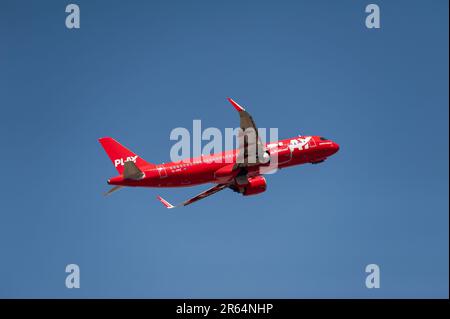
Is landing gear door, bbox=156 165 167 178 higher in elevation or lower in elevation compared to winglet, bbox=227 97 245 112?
lower

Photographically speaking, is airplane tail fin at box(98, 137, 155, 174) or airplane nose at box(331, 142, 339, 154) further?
airplane nose at box(331, 142, 339, 154)

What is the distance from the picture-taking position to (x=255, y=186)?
84.2 metres

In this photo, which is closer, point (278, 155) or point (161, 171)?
point (161, 171)

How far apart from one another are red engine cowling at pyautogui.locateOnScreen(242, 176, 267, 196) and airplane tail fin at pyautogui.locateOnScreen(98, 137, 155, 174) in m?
13.5

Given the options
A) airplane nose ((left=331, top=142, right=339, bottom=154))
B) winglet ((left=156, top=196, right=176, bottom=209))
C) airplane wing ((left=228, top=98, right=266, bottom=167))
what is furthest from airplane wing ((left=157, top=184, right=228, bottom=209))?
airplane nose ((left=331, top=142, right=339, bottom=154))

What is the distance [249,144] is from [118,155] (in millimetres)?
14464

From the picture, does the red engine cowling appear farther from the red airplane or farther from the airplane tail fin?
the airplane tail fin

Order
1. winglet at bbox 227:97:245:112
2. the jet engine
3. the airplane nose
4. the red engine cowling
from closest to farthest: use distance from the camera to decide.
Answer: winglet at bbox 227:97:245:112
the jet engine
the red engine cowling
the airplane nose

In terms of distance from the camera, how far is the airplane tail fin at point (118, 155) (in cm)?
Result: 7656

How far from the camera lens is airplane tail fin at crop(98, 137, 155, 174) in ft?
251

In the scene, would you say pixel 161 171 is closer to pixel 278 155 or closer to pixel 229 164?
pixel 229 164

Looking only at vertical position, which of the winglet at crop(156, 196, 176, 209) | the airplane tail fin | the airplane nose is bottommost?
the winglet at crop(156, 196, 176, 209)

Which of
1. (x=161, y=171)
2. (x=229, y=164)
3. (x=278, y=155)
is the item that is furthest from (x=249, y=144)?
(x=161, y=171)
